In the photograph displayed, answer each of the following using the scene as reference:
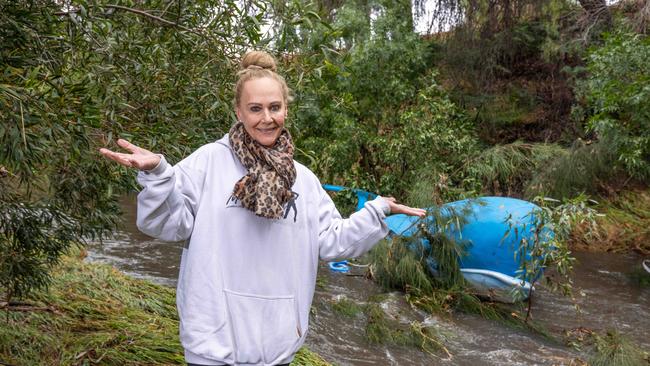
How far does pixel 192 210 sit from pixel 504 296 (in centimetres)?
664

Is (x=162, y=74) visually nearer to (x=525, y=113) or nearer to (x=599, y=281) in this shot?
(x=599, y=281)

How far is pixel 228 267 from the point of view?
7.64 ft

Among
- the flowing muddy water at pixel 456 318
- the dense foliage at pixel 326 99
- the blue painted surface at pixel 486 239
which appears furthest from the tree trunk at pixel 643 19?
the blue painted surface at pixel 486 239

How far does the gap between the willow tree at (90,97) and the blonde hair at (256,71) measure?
2.23 ft

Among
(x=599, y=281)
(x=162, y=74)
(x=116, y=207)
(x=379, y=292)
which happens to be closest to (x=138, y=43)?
(x=162, y=74)

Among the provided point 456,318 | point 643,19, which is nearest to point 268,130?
point 456,318

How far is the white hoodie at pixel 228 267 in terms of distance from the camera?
7.53 ft

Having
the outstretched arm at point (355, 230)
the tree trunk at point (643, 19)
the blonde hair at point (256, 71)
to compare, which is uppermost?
the tree trunk at point (643, 19)

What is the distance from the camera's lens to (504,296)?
8414mm

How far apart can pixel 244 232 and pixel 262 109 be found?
42cm

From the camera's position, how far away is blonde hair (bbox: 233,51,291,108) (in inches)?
98.7

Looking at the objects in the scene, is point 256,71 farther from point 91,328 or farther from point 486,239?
point 486,239

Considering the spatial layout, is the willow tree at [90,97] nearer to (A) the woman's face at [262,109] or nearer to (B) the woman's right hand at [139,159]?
(B) the woman's right hand at [139,159]

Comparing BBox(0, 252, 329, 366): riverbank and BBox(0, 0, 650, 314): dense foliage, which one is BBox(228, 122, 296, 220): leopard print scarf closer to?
BBox(0, 0, 650, 314): dense foliage
